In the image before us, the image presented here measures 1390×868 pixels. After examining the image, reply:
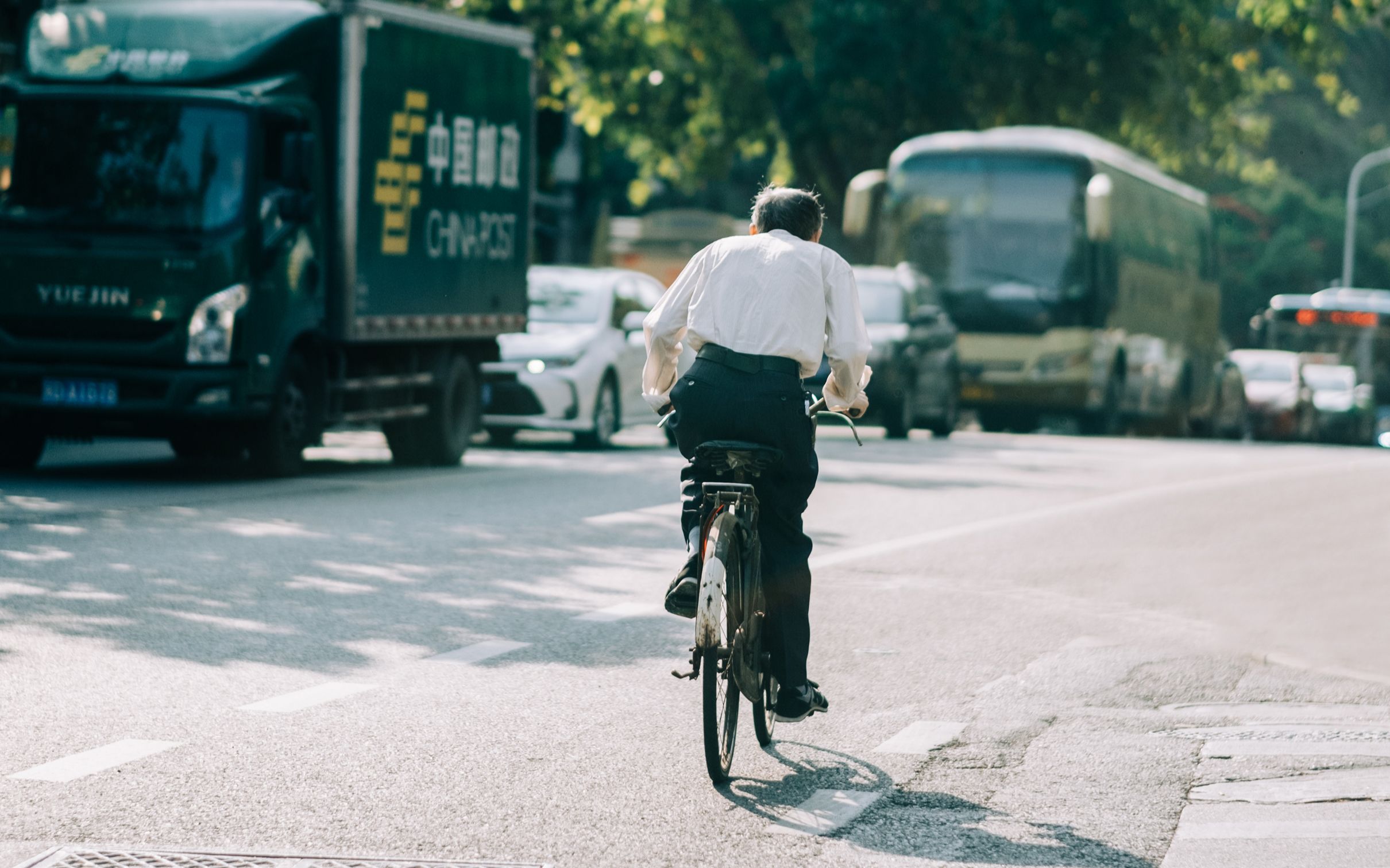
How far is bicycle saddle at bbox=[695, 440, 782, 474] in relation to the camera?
5.67 m

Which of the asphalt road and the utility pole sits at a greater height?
the utility pole

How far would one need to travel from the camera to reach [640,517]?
12.7 meters

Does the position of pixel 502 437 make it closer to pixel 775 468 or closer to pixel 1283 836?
pixel 775 468

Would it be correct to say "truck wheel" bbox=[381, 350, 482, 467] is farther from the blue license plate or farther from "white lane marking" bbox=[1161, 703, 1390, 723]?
"white lane marking" bbox=[1161, 703, 1390, 723]

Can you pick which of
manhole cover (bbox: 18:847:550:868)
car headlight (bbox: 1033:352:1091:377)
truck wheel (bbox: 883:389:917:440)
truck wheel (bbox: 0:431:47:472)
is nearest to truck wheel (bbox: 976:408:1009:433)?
car headlight (bbox: 1033:352:1091:377)

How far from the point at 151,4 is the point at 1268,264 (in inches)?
2010

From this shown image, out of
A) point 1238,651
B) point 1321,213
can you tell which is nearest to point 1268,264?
point 1321,213

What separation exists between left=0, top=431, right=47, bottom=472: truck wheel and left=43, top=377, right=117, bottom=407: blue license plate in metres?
1.01

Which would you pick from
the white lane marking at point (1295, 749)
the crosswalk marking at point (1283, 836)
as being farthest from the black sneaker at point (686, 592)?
the white lane marking at point (1295, 749)

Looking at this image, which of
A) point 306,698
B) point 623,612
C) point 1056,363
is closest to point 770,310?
point 306,698

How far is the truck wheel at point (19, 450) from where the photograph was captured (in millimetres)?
14500

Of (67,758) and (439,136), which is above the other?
(439,136)

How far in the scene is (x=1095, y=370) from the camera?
27297 millimetres

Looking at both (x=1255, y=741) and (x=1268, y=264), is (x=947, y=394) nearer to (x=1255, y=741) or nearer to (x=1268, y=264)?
(x=1255, y=741)
